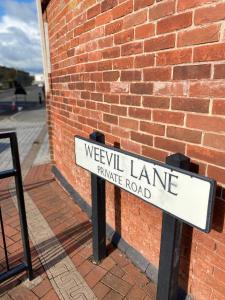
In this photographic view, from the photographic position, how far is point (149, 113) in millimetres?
1786

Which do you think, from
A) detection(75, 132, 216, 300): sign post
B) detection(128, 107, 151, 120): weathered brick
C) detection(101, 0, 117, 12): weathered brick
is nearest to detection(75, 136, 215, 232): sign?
detection(75, 132, 216, 300): sign post

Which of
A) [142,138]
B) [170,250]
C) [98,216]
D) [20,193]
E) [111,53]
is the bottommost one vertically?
[98,216]

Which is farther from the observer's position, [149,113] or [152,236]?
[152,236]

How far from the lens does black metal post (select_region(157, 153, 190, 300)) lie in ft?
4.70

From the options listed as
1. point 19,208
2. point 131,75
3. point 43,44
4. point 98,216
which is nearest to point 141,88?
point 131,75

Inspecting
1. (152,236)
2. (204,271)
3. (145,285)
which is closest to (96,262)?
(145,285)

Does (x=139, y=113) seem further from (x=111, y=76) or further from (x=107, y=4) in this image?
(x=107, y=4)

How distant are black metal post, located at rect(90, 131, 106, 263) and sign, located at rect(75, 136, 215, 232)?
0.79ft

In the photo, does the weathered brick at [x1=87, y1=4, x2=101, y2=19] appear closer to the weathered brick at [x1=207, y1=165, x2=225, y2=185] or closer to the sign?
the sign

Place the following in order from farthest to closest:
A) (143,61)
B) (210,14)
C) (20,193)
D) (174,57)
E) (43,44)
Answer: (43,44) → (20,193) → (143,61) → (174,57) → (210,14)

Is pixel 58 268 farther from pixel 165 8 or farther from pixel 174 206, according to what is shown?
pixel 165 8

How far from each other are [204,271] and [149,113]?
3.72 feet

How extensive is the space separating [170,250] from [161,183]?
470 millimetres

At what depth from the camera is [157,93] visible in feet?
5.53
